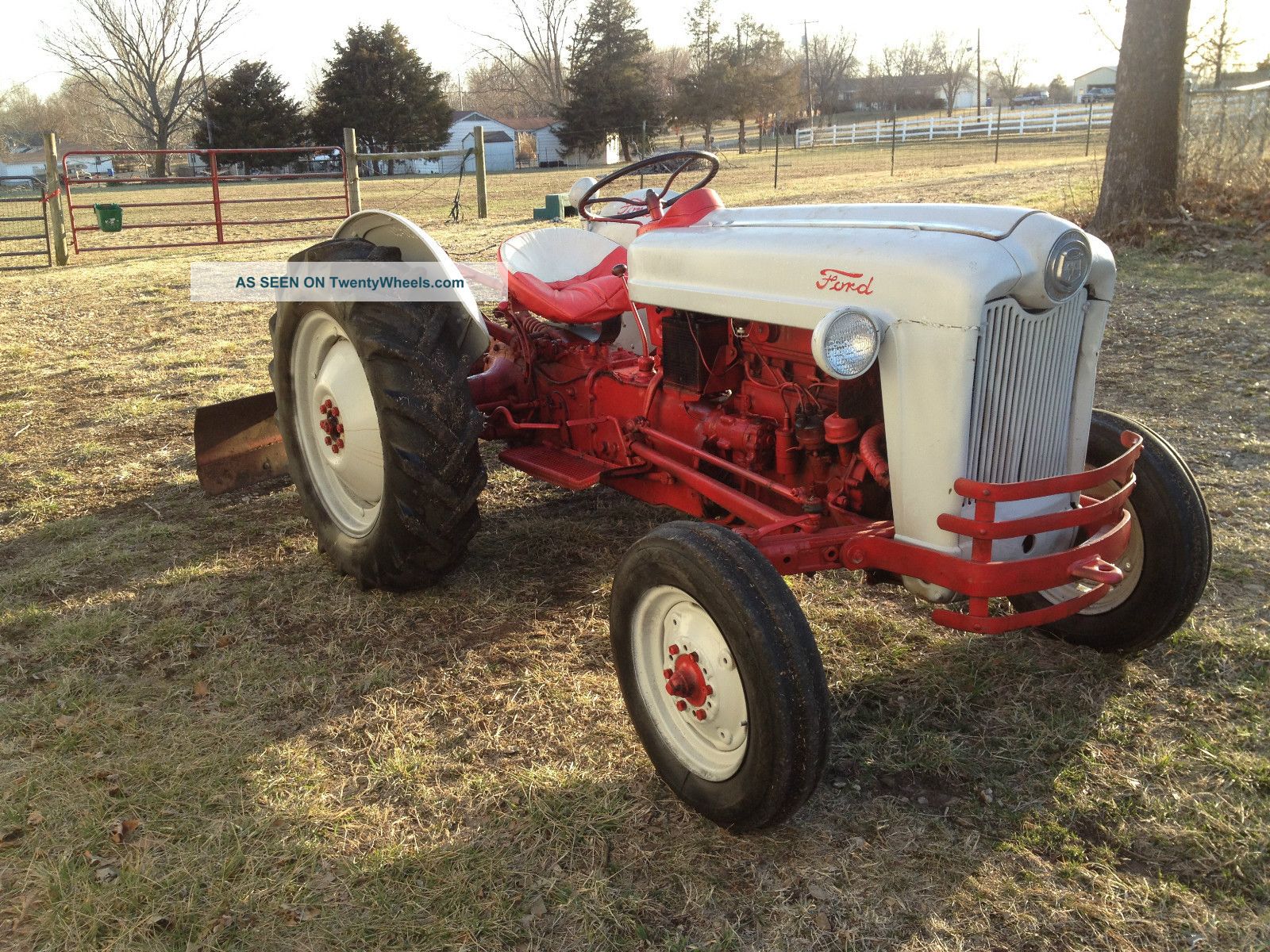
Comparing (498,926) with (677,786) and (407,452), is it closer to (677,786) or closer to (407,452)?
(677,786)

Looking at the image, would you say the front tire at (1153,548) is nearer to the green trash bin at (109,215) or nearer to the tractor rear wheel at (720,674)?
the tractor rear wheel at (720,674)

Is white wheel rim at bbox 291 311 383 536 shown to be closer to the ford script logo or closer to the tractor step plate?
the tractor step plate

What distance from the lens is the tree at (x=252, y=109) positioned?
41.0m

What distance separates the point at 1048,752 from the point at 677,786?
3.32 ft

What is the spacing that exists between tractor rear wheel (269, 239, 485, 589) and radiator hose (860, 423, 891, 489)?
1.34 m

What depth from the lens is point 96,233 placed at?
16578mm

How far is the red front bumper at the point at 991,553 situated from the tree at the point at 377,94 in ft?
133

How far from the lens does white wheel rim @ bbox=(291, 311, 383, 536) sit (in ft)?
12.0

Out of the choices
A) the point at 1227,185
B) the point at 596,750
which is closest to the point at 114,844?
the point at 596,750

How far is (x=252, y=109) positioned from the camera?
40.9 meters

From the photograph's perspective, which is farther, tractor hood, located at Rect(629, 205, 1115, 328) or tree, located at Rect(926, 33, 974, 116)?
tree, located at Rect(926, 33, 974, 116)

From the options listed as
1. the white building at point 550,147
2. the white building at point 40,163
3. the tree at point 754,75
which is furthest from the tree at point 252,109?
the tree at point 754,75

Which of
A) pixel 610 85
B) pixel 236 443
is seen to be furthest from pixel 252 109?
pixel 236 443

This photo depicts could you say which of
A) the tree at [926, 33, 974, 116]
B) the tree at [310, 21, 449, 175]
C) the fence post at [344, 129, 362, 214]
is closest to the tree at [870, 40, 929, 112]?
the tree at [926, 33, 974, 116]
